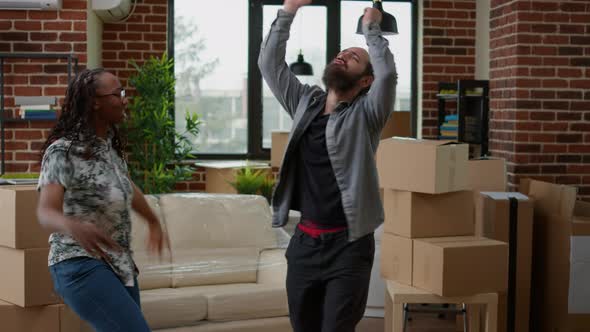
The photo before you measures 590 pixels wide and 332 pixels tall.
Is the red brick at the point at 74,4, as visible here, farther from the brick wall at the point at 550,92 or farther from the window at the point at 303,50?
the brick wall at the point at 550,92

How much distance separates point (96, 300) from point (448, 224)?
215cm

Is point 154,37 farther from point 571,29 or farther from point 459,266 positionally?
point 459,266

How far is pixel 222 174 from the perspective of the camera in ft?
22.0

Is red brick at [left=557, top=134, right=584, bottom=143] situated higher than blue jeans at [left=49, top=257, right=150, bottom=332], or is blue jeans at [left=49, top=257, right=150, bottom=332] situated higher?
red brick at [left=557, top=134, right=584, bottom=143]

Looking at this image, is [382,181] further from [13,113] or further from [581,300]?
[13,113]

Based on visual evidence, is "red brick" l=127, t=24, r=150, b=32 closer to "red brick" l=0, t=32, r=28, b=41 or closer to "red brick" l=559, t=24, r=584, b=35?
"red brick" l=0, t=32, r=28, b=41

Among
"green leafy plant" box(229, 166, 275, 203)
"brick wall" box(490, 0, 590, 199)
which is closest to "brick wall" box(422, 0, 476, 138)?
"green leafy plant" box(229, 166, 275, 203)

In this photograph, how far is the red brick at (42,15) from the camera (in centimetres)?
532

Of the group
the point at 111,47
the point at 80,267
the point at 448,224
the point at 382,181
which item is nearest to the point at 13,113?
the point at 111,47

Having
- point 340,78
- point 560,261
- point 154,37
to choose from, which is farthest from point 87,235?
point 154,37

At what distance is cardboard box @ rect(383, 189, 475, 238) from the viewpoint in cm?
399

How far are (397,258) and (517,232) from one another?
81 cm

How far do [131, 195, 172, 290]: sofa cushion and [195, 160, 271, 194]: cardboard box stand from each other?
2116mm

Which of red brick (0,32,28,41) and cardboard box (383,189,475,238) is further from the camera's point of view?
red brick (0,32,28,41)
